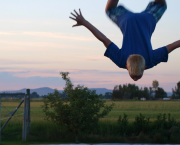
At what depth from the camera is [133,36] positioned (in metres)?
3.48

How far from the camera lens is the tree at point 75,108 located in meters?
13.7

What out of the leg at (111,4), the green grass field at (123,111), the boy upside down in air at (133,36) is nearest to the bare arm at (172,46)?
the boy upside down in air at (133,36)

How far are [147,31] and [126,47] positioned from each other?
1.18 feet

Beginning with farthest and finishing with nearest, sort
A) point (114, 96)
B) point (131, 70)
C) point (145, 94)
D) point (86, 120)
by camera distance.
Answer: point (145, 94)
point (114, 96)
point (86, 120)
point (131, 70)

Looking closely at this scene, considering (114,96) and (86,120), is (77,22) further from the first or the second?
(114,96)

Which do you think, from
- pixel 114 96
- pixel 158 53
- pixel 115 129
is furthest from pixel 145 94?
pixel 158 53

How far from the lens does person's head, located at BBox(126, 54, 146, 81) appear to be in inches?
124

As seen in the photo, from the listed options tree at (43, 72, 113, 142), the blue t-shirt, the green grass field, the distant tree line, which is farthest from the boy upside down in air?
the distant tree line

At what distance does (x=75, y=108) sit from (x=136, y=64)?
35.2 ft

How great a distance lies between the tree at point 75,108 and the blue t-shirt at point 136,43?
1016 cm

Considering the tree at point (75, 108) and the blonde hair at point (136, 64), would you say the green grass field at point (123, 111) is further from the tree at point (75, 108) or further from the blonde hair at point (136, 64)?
the blonde hair at point (136, 64)

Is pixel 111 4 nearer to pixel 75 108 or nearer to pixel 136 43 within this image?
pixel 136 43

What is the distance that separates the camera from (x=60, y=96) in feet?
47.8

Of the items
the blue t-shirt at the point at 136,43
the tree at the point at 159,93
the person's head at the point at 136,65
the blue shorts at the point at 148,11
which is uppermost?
the tree at the point at 159,93
